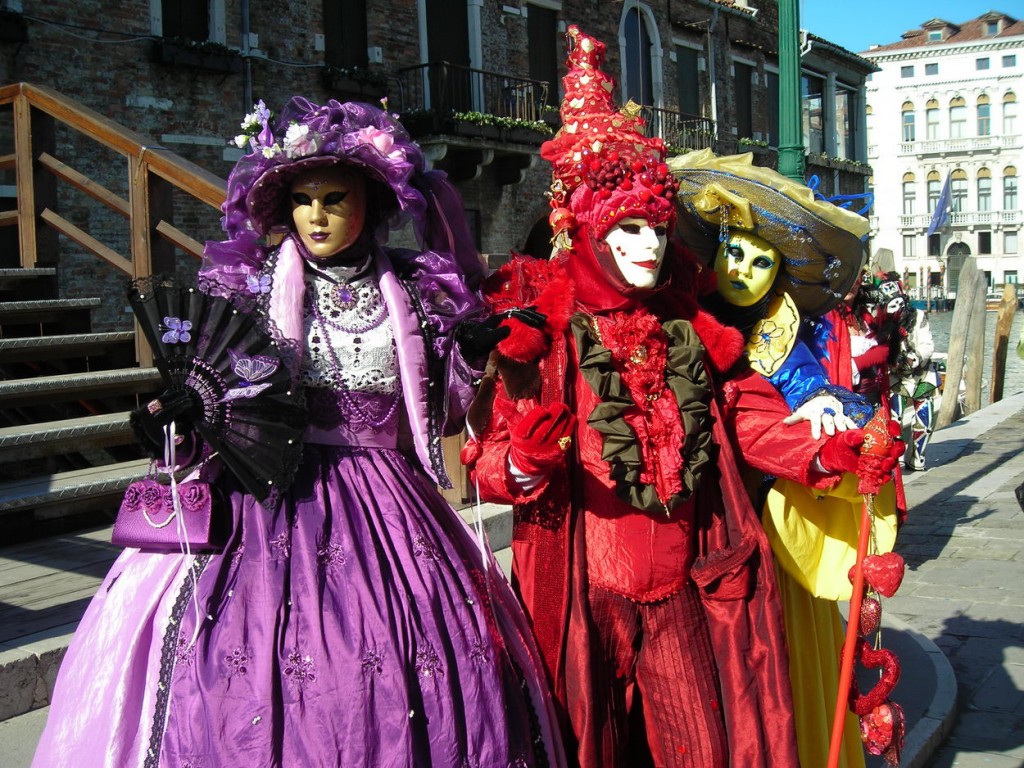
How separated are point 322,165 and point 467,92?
42.6 ft

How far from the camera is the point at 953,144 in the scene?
6141cm

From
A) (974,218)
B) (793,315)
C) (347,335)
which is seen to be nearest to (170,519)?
(347,335)

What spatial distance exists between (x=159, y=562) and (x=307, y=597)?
16.4 inches

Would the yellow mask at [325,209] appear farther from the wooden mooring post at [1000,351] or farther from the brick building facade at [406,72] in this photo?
the wooden mooring post at [1000,351]

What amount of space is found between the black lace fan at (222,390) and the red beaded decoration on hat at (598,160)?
0.79m

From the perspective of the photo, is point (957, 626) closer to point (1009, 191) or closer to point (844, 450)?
point (844, 450)

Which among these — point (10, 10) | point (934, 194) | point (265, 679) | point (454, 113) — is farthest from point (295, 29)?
point (934, 194)

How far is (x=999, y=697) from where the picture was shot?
14.0ft

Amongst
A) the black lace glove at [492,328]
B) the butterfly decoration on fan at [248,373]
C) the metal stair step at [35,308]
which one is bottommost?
the butterfly decoration on fan at [248,373]

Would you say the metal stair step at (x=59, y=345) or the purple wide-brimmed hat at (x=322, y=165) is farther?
the metal stair step at (x=59, y=345)

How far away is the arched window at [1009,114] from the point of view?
6069 centimetres

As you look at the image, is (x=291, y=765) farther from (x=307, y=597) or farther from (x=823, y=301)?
(x=823, y=301)

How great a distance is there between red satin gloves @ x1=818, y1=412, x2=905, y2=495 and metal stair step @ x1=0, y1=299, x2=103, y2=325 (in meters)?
4.18

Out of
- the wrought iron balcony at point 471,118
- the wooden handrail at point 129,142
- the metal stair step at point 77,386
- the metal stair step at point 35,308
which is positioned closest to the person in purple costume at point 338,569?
the wooden handrail at point 129,142
